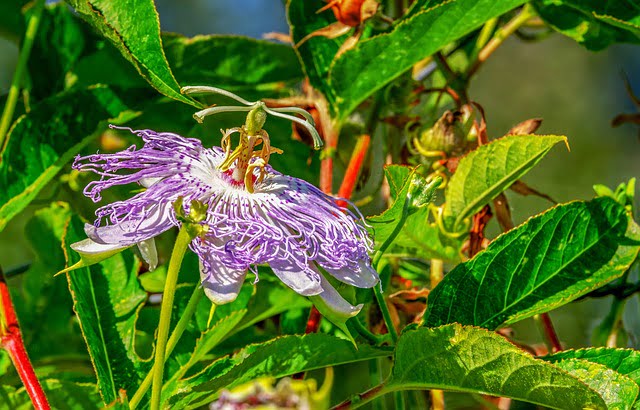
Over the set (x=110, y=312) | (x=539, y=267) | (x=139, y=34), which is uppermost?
(x=139, y=34)

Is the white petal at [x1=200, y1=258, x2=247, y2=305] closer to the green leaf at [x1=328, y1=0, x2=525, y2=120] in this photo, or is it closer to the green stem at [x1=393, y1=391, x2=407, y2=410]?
the green stem at [x1=393, y1=391, x2=407, y2=410]

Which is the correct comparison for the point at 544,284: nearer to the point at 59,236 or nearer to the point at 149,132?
the point at 149,132

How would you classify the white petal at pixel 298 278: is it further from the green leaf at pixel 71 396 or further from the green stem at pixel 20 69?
the green stem at pixel 20 69

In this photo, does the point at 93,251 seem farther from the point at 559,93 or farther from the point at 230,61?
the point at 559,93

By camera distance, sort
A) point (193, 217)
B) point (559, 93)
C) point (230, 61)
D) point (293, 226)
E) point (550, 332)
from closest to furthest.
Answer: point (193, 217)
point (293, 226)
point (550, 332)
point (230, 61)
point (559, 93)

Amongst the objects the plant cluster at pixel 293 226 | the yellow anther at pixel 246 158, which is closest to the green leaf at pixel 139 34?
the plant cluster at pixel 293 226

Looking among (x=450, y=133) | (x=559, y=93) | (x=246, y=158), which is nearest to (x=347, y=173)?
(x=450, y=133)
